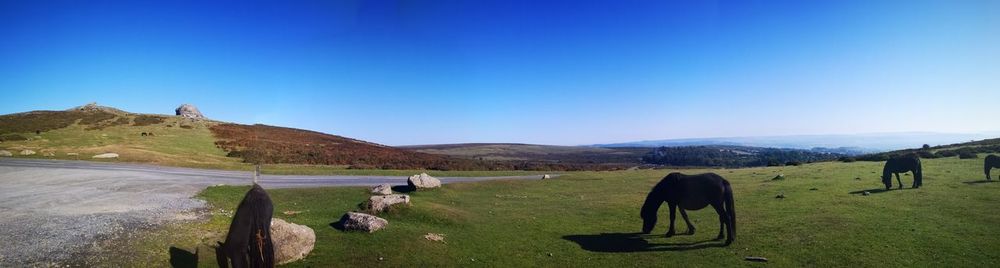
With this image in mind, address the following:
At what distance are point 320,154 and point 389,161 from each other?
9259mm

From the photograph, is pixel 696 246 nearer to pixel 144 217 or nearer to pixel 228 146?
pixel 144 217

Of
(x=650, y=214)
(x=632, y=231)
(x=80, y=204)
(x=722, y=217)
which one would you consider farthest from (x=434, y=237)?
(x=80, y=204)

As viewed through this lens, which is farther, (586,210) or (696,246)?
(586,210)

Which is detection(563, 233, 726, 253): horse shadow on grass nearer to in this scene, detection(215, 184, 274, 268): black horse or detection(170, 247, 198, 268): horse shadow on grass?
detection(215, 184, 274, 268): black horse

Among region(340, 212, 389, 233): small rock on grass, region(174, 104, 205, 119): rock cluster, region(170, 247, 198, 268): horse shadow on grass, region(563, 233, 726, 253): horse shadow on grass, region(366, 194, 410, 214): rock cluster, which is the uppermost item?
region(174, 104, 205, 119): rock cluster

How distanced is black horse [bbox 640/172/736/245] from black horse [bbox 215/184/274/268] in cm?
1411

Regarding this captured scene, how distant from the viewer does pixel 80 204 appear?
19594 mm

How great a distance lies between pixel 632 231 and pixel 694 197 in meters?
3.03

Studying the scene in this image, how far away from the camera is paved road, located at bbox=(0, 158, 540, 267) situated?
13.5 meters

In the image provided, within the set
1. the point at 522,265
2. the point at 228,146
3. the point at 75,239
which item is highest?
the point at 228,146

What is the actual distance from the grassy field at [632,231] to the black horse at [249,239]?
191 inches

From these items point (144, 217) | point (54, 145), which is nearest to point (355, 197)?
point (144, 217)

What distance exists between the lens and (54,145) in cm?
4497

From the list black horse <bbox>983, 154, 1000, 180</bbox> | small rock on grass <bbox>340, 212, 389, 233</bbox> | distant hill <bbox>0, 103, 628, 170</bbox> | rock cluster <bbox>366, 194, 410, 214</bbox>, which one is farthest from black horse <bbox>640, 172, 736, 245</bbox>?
distant hill <bbox>0, 103, 628, 170</bbox>
